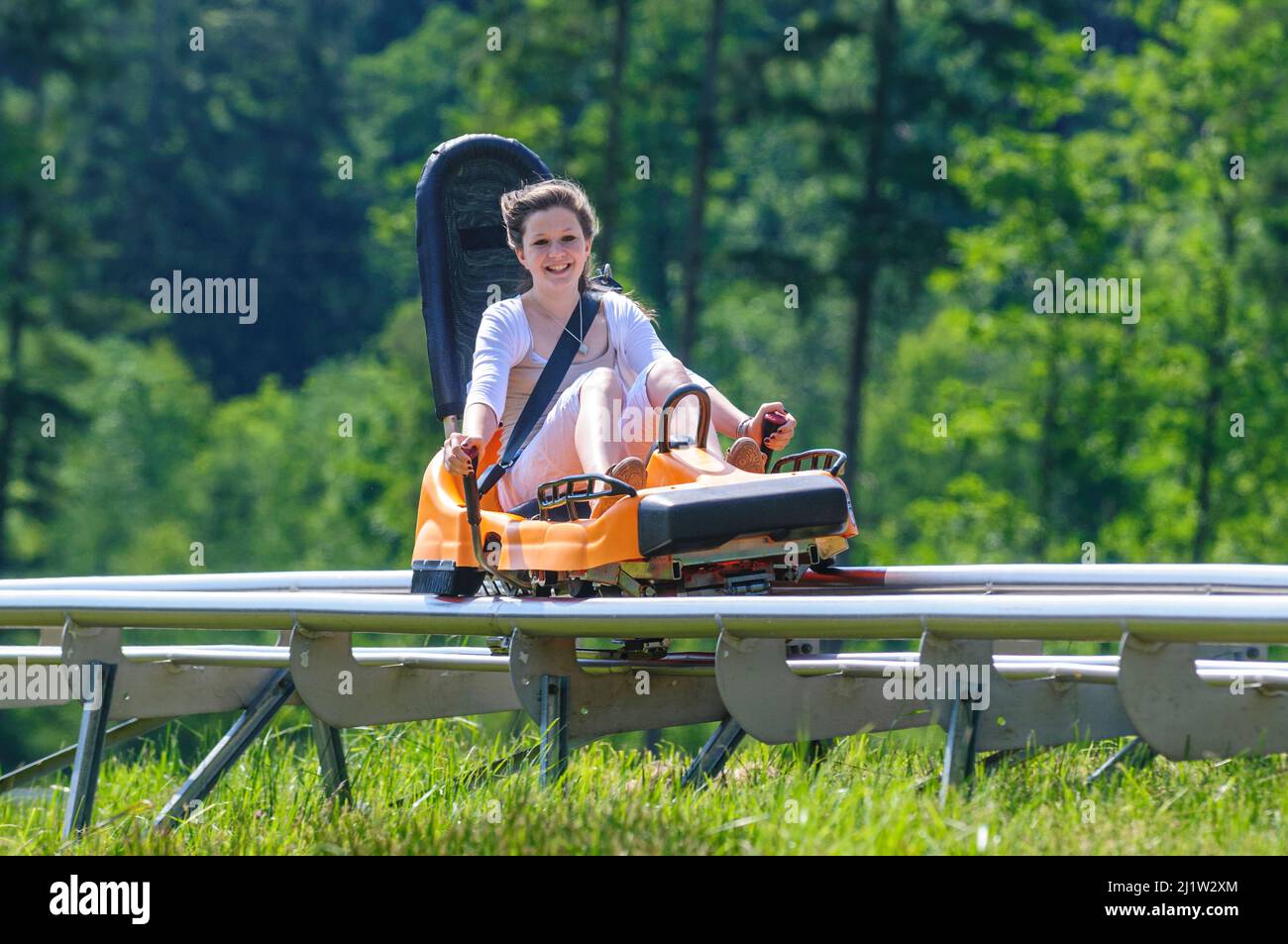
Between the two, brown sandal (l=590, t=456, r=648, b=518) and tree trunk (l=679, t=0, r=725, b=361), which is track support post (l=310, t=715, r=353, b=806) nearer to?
brown sandal (l=590, t=456, r=648, b=518)

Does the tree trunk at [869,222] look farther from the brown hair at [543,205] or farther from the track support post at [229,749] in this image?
the brown hair at [543,205]

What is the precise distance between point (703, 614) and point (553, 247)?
152 cm

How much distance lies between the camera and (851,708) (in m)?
4.82

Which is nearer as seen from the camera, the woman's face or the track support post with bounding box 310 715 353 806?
the woman's face

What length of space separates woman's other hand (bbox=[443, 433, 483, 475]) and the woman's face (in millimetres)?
673

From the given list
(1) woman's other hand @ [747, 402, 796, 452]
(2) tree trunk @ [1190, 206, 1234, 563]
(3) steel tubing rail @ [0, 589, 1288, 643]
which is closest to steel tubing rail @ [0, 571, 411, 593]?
(3) steel tubing rail @ [0, 589, 1288, 643]

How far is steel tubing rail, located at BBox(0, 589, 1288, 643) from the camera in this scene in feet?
12.8

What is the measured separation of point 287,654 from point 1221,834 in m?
3.10

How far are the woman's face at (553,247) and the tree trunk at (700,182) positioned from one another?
1682cm

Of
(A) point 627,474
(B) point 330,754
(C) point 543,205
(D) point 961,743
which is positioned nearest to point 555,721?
(A) point 627,474

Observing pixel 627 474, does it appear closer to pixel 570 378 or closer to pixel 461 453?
pixel 461 453

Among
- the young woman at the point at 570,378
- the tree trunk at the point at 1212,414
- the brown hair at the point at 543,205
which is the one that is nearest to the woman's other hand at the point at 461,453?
the young woman at the point at 570,378

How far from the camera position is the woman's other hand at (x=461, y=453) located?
5066 mm
